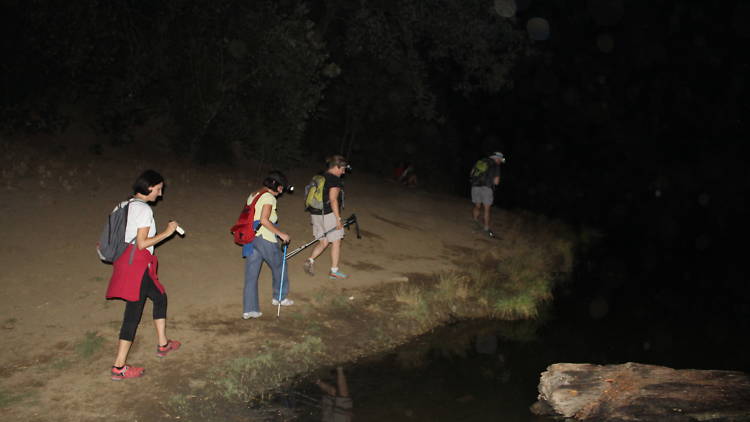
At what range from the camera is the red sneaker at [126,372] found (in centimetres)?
623

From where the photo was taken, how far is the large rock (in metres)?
6.08

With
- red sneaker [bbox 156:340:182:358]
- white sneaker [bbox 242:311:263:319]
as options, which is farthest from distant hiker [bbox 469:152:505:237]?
red sneaker [bbox 156:340:182:358]

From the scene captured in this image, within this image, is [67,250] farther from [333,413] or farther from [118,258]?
[333,413]

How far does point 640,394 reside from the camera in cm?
651

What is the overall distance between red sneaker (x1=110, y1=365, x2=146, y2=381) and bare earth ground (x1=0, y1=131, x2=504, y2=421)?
0.08 metres

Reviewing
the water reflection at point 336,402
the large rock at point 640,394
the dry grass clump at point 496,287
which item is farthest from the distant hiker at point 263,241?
the large rock at point 640,394

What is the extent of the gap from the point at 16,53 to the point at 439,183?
58.5 ft

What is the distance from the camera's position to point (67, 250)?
988cm

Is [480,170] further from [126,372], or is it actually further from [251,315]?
[126,372]

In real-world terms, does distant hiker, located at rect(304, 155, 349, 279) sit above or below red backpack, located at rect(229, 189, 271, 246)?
above

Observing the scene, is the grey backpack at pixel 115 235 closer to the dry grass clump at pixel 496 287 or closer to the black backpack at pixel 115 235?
the black backpack at pixel 115 235

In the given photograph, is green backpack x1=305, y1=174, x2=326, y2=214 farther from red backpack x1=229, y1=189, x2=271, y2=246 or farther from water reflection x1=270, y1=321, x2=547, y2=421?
water reflection x1=270, y1=321, x2=547, y2=421

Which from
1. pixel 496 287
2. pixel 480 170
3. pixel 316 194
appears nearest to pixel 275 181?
pixel 316 194

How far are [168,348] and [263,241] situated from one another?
182 centimetres
